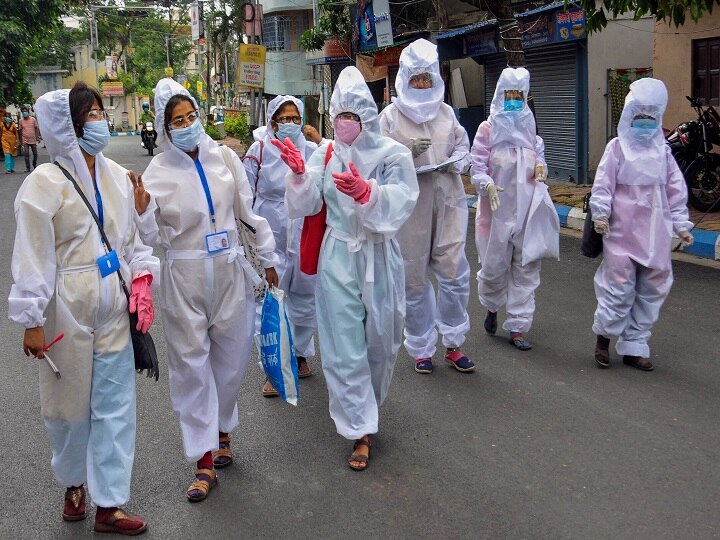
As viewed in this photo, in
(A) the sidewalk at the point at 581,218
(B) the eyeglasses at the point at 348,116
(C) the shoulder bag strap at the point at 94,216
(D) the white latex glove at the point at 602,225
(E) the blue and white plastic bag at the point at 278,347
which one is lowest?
(A) the sidewalk at the point at 581,218

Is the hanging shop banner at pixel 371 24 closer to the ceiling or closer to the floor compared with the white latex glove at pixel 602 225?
closer to the ceiling

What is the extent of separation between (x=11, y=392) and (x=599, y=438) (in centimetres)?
374

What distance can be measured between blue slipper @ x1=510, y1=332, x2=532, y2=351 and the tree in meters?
22.8

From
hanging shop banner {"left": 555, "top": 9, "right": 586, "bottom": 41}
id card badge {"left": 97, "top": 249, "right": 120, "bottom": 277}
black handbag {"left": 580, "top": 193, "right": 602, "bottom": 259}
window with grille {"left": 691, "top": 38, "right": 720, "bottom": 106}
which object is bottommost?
black handbag {"left": 580, "top": 193, "right": 602, "bottom": 259}

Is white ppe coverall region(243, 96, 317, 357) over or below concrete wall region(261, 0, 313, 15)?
below

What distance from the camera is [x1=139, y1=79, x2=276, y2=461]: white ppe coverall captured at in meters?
4.09

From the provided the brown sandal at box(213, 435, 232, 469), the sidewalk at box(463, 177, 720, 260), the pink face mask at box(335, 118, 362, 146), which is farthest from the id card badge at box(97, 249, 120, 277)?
the sidewalk at box(463, 177, 720, 260)

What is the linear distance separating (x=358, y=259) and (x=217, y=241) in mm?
736

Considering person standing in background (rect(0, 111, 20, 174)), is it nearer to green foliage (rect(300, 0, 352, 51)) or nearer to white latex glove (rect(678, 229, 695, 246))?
green foliage (rect(300, 0, 352, 51))

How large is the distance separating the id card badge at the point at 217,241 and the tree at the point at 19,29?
78.2 feet

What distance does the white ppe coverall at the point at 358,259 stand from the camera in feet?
→ 14.4

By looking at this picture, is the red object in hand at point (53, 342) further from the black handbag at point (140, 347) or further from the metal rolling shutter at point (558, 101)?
the metal rolling shutter at point (558, 101)

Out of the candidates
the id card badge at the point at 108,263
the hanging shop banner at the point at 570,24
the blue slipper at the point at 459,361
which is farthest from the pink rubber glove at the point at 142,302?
the hanging shop banner at the point at 570,24

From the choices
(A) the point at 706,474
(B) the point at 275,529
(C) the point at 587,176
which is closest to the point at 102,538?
(B) the point at 275,529
